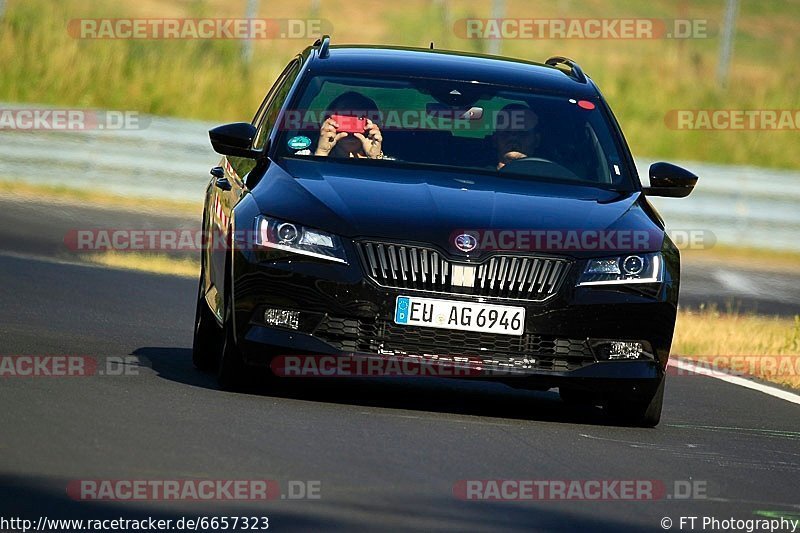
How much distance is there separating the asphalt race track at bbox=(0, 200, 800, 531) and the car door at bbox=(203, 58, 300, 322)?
1.54 feet

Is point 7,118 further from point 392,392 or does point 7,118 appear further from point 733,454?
point 733,454

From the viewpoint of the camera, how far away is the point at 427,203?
355 inches

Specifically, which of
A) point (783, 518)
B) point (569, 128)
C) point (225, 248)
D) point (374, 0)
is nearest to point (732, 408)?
point (569, 128)

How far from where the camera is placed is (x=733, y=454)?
855 centimetres

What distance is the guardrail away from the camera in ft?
77.8

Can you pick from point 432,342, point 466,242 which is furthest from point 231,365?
point 466,242

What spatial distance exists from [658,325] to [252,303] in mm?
1857

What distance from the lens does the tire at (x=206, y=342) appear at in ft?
32.6

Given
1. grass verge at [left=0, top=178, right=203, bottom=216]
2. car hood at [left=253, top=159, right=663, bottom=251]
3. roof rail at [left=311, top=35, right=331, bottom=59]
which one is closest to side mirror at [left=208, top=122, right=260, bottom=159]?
car hood at [left=253, top=159, right=663, bottom=251]
